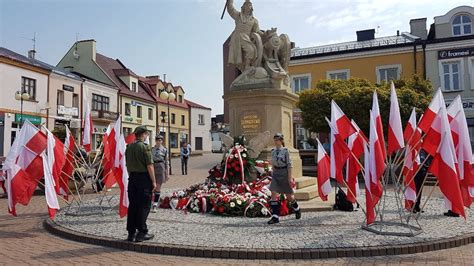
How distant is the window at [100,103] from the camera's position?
4047 centimetres

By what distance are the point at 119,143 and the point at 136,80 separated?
4119 cm

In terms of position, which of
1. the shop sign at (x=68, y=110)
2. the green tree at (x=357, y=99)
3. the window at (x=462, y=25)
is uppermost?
the window at (x=462, y=25)

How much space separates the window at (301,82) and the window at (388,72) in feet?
18.6

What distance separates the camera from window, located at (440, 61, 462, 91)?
98.5ft

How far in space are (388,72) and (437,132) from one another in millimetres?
27252

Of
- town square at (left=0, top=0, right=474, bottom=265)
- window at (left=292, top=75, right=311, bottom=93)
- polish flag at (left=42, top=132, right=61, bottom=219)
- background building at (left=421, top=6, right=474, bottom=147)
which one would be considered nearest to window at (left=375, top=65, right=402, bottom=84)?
background building at (left=421, top=6, right=474, bottom=147)

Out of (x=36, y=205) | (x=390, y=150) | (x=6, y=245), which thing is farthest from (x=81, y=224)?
(x=390, y=150)

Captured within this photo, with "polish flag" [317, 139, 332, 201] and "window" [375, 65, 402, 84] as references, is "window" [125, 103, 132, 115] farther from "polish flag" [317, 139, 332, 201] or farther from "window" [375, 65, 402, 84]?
"polish flag" [317, 139, 332, 201]

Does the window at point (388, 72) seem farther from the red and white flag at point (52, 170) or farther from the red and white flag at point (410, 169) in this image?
the red and white flag at point (52, 170)

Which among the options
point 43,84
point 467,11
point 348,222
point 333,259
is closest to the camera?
point 333,259

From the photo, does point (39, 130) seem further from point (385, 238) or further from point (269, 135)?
point (385, 238)

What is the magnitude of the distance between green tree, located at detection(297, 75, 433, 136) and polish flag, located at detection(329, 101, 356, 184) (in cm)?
1363

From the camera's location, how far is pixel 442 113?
681 cm

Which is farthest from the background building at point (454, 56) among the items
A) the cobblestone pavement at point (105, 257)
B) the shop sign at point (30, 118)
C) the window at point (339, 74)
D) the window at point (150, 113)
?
the window at point (150, 113)
